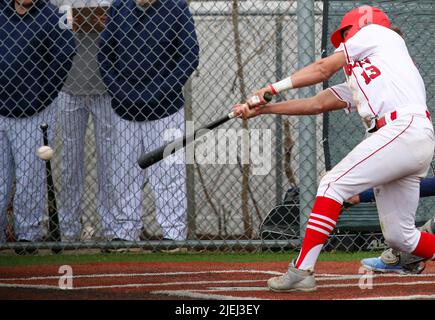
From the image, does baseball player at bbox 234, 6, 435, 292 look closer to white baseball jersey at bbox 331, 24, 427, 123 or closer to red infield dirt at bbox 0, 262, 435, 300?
white baseball jersey at bbox 331, 24, 427, 123

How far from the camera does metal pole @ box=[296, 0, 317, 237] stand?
25.7 feet

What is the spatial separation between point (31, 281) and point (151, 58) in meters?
2.42

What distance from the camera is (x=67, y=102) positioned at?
8.53 meters

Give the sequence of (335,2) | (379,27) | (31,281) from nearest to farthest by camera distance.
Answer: (379,27), (31,281), (335,2)

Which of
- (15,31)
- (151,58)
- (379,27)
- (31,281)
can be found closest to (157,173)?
(151,58)

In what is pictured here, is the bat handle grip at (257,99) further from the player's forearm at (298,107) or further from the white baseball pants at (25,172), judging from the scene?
the white baseball pants at (25,172)

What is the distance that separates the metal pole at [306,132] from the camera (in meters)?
7.82

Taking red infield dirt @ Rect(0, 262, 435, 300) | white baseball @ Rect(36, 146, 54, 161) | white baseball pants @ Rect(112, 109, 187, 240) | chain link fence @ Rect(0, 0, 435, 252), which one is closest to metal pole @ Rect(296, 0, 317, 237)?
chain link fence @ Rect(0, 0, 435, 252)

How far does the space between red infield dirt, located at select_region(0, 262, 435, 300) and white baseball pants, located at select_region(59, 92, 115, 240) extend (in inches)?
37.8

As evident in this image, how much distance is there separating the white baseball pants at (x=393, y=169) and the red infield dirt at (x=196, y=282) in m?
0.42

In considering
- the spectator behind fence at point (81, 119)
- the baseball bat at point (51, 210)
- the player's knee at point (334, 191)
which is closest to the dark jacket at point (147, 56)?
the spectator behind fence at point (81, 119)

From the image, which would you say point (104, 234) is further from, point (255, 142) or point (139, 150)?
point (255, 142)

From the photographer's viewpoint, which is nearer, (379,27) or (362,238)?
(379,27)

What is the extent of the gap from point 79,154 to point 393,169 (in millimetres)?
3577
